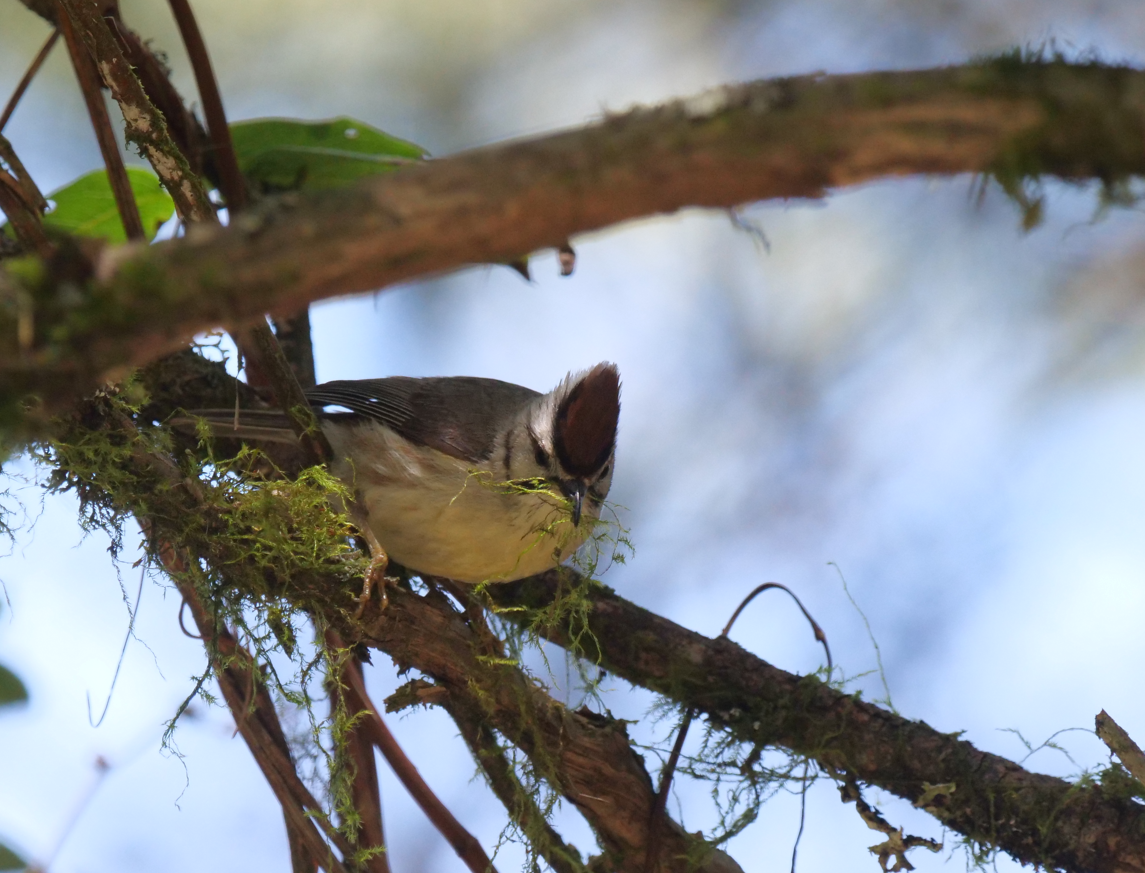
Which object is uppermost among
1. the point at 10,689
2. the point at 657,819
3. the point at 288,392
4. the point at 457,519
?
the point at 457,519

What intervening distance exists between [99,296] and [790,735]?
7.04ft

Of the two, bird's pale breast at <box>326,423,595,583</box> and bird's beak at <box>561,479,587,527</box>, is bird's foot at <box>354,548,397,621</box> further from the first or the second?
bird's beak at <box>561,479,587,527</box>

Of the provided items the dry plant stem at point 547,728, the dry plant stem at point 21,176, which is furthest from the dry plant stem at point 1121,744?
the dry plant stem at point 21,176

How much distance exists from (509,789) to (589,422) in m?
1.16

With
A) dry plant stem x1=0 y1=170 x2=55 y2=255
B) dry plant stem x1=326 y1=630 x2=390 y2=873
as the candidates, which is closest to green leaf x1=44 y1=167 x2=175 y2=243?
dry plant stem x1=0 y1=170 x2=55 y2=255

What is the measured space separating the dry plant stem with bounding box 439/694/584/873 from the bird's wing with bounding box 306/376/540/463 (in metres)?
0.84

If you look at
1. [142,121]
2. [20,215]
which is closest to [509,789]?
[142,121]

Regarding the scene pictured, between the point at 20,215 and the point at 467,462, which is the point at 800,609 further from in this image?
the point at 20,215

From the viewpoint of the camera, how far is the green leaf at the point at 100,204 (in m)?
3.28

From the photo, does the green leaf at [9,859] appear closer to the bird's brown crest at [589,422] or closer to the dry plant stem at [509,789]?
the dry plant stem at [509,789]

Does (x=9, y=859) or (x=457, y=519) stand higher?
(x=457, y=519)

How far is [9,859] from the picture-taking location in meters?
1.36

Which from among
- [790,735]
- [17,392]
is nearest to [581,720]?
[790,735]

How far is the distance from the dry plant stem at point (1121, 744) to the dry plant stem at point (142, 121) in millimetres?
2347
